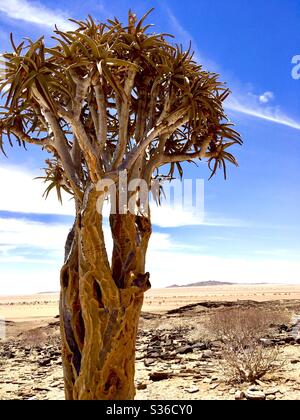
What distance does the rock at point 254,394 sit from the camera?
720 centimetres

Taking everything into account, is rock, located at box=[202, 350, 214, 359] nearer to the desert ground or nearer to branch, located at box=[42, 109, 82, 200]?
the desert ground

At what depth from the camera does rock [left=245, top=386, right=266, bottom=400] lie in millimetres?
7195

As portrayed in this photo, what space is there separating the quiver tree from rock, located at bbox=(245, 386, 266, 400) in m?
2.21

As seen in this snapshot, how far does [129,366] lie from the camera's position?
6.22 meters

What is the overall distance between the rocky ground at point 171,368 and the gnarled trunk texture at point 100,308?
2.53m

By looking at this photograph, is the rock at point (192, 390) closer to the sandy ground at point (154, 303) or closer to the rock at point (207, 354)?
the rock at point (207, 354)

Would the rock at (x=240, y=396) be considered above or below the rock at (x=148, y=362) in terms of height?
above

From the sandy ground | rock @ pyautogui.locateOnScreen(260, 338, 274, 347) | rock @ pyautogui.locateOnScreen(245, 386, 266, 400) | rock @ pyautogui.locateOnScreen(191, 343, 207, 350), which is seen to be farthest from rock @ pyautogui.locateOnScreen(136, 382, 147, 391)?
the sandy ground

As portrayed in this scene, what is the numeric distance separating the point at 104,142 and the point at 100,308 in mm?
2377

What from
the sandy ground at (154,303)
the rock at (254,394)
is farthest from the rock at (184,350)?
the sandy ground at (154,303)

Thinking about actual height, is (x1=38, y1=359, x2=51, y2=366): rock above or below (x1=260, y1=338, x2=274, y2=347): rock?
below

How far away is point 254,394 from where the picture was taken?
7.32m

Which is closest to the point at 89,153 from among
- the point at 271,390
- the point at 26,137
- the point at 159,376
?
the point at 26,137
